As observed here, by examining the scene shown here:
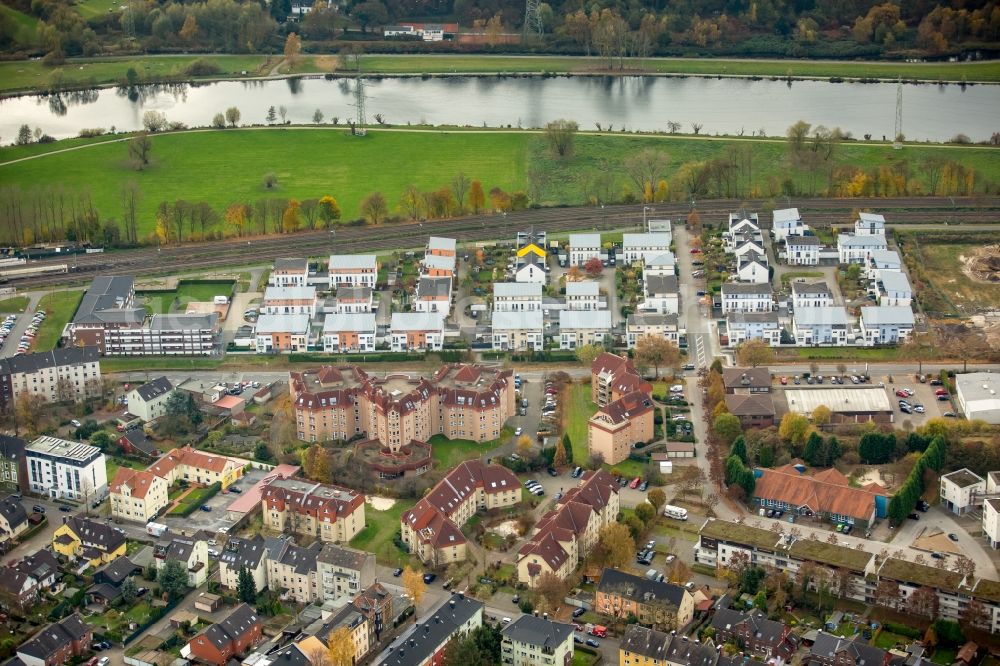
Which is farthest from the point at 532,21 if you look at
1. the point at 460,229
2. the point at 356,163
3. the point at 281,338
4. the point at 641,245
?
the point at 281,338

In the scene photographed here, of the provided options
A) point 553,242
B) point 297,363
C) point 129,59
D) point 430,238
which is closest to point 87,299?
point 297,363

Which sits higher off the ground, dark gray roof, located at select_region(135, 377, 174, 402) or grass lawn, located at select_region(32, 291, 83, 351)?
grass lawn, located at select_region(32, 291, 83, 351)

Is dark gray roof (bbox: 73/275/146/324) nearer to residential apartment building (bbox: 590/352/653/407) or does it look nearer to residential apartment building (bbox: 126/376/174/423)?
residential apartment building (bbox: 126/376/174/423)

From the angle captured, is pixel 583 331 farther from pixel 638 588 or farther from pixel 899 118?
pixel 899 118

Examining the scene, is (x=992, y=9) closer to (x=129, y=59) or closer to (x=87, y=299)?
(x=129, y=59)

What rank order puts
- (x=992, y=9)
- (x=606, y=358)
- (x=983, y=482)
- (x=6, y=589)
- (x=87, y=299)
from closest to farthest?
1. (x=6, y=589)
2. (x=983, y=482)
3. (x=606, y=358)
4. (x=87, y=299)
5. (x=992, y=9)

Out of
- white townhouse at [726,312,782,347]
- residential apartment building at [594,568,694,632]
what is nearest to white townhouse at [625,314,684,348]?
white townhouse at [726,312,782,347]

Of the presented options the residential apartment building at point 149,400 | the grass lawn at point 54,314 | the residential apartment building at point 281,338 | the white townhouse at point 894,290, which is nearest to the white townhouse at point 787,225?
the white townhouse at point 894,290
